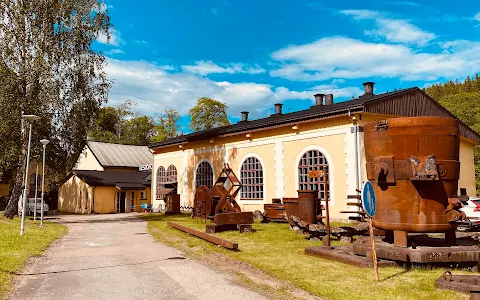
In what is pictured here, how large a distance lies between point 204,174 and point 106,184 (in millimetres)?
10552

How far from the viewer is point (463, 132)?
75.9 ft

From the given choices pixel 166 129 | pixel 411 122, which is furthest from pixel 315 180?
pixel 166 129

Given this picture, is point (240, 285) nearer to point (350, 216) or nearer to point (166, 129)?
point (350, 216)

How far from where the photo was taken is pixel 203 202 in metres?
18.3

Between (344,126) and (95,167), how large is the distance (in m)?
28.7

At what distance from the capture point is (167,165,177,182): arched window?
27.6 metres

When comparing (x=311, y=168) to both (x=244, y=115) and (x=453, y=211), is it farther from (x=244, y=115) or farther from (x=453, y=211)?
(x=244, y=115)

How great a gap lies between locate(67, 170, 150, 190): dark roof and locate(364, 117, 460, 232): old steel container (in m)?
26.5

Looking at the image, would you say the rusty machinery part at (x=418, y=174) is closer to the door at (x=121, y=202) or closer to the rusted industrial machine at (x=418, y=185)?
the rusted industrial machine at (x=418, y=185)

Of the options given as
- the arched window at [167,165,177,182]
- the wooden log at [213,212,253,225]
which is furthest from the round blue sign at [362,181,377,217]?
the arched window at [167,165,177,182]

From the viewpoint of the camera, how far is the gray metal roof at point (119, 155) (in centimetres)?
3703

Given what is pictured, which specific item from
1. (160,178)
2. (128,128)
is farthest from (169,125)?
(160,178)

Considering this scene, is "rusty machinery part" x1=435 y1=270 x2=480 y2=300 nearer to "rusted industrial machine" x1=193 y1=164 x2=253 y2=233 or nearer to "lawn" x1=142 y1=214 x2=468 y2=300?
"lawn" x1=142 y1=214 x2=468 y2=300

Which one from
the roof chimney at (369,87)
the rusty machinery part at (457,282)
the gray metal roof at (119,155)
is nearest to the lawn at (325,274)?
the rusty machinery part at (457,282)
